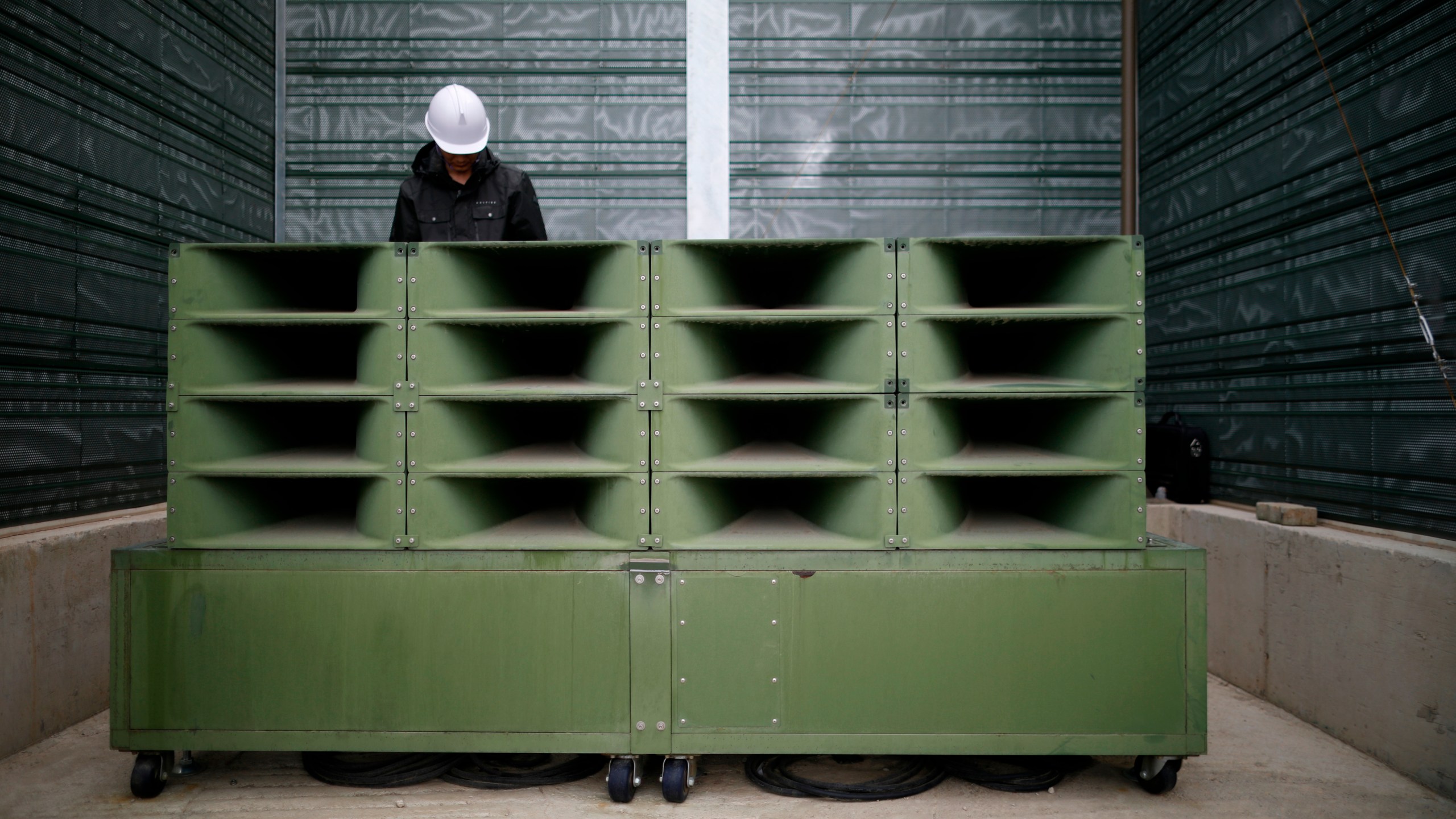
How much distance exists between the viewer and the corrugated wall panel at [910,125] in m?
5.57

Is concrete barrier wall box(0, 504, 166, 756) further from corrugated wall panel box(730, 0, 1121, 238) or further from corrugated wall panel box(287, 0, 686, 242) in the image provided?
corrugated wall panel box(730, 0, 1121, 238)

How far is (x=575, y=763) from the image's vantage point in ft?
9.41

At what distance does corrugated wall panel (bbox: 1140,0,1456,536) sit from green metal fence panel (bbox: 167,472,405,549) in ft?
13.1

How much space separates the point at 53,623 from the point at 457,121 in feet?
8.97

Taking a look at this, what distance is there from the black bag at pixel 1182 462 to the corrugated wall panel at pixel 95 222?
579 cm

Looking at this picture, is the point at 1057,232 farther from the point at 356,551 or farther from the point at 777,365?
the point at 356,551

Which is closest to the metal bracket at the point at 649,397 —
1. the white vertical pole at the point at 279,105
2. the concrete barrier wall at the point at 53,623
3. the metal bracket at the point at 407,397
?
the metal bracket at the point at 407,397

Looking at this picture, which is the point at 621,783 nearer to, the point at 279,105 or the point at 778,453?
the point at 778,453

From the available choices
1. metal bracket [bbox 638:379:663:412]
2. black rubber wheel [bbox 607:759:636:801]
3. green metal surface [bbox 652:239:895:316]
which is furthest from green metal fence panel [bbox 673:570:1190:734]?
green metal surface [bbox 652:239:895:316]

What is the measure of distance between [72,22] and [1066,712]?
17.5 ft

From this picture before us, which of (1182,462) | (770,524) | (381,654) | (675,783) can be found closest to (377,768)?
(381,654)

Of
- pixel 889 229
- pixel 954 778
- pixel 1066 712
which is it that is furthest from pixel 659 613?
pixel 889 229

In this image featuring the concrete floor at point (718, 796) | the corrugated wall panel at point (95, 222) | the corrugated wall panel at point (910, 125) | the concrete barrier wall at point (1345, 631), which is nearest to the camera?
the concrete floor at point (718, 796)

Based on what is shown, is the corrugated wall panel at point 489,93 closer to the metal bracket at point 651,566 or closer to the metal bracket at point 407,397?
the metal bracket at point 407,397
